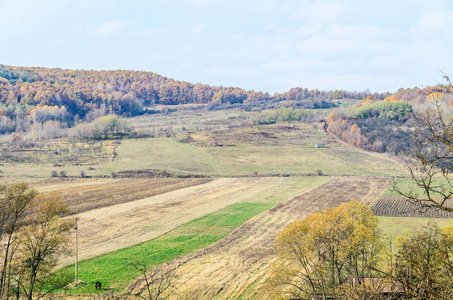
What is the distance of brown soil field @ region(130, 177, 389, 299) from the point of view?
33344 millimetres

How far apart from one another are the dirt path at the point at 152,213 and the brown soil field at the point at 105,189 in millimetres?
2514

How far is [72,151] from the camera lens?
385 ft

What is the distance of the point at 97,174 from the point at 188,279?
64400mm

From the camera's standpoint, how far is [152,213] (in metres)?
62.3

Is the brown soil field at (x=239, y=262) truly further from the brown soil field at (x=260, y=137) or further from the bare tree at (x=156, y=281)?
the brown soil field at (x=260, y=137)

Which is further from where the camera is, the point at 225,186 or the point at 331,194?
the point at 225,186

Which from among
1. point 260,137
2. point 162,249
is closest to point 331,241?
point 162,249

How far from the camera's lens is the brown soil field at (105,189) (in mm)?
66938

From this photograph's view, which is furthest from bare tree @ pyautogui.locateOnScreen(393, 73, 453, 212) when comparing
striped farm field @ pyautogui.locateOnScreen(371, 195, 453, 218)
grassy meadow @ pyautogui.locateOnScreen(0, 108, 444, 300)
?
striped farm field @ pyautogui.locateOnScreen(371, 195, 453, 218)

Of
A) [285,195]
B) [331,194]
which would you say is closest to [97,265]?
[285,195]

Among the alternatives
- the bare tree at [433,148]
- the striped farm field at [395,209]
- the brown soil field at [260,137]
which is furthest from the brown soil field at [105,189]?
the bare tree at [433,148]

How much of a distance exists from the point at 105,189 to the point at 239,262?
149 ft

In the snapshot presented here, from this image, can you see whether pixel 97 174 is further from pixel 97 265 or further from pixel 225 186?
pixel 97 265

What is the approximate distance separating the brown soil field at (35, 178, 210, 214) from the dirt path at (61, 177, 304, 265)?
99.0 inches
